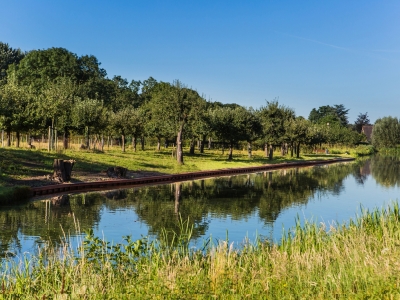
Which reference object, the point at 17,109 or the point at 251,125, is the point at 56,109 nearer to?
the point at 17,109

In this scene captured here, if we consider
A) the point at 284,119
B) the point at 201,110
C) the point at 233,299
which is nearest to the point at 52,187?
the point at 233,299

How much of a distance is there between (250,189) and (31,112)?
23.0 m

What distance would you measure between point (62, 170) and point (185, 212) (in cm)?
912

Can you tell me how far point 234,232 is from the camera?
53.8 feet

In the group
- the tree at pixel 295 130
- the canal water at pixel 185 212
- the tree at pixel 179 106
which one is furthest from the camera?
the tree at pixel 295 130

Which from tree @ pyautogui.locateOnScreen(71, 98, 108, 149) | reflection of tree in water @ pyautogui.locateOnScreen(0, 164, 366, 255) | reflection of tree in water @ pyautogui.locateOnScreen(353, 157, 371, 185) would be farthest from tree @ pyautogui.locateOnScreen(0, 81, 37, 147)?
reflection of tree in water @ pyautogui.locateOnScreen(353, 157, 371, 185)

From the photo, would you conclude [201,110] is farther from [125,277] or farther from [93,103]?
[125,277]

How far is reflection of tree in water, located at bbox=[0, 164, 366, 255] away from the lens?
15.9 metres

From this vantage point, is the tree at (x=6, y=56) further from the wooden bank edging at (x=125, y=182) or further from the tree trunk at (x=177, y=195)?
the tree trunk at (x=177, y=195)

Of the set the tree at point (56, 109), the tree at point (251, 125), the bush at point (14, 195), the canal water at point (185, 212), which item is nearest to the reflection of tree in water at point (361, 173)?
the canal water at point (185, 212)

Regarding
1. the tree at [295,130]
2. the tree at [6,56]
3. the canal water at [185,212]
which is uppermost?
the tree at [6,56]

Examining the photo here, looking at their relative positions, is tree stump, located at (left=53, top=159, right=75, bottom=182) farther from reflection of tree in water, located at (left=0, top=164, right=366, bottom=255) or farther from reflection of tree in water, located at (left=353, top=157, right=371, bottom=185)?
reflection of tree in water, located at (left=353, top=157, right=371, bottom=185)

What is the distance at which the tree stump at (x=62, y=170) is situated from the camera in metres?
25.8

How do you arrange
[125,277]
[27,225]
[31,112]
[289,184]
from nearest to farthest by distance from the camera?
1. [125,277]
2. [27,225]
3. [289,184]
4. [31,112]
